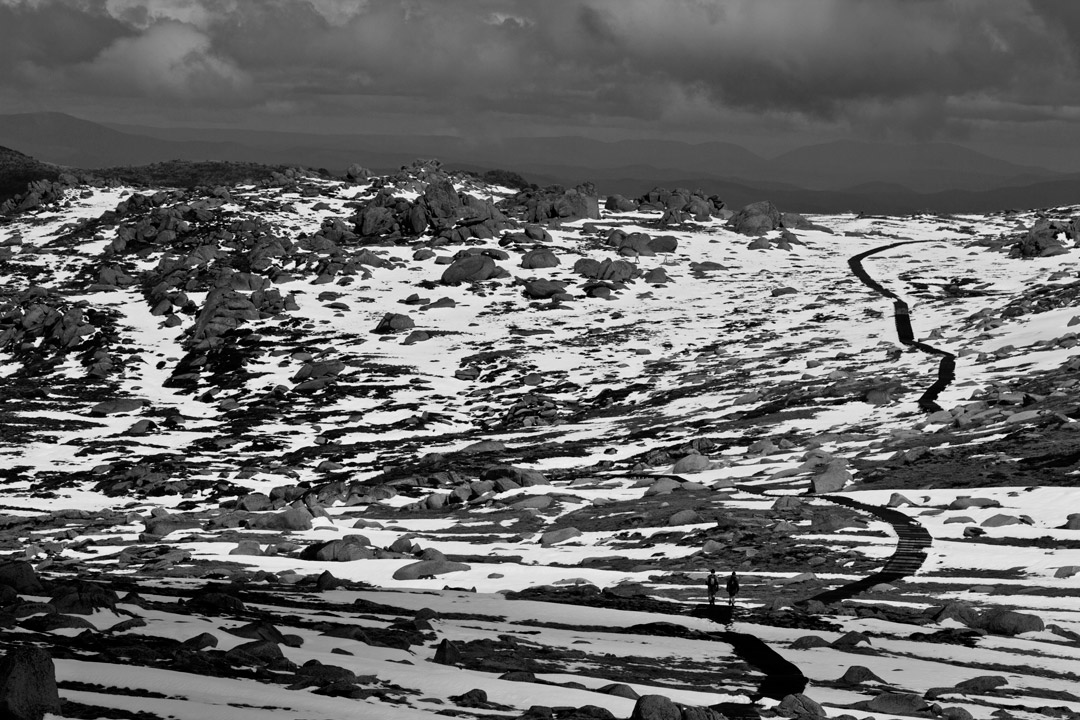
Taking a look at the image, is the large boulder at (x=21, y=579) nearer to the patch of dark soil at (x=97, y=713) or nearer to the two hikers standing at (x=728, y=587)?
the patch of dark soil at (x=97, y=713)

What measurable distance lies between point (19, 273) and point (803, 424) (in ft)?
443

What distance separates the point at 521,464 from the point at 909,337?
183 feet

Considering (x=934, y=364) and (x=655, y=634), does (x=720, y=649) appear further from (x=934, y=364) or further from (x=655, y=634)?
(x=934, y=364)

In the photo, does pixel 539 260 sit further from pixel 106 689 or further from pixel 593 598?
pixel 106 689

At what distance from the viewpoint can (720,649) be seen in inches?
1508

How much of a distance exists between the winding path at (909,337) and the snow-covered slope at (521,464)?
2.73 feet

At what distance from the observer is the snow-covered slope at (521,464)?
34.4 m

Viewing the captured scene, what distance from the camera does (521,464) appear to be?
87.6 metres

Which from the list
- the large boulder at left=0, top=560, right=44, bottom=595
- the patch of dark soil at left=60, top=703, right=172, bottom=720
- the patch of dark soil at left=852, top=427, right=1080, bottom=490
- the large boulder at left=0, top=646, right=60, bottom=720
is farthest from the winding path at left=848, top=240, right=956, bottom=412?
the large boulder at left=0, top=646, right=60, bottom=720

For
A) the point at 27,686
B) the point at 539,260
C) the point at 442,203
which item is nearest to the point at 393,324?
the point at 539,260

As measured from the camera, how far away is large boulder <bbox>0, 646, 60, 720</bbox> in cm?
2333

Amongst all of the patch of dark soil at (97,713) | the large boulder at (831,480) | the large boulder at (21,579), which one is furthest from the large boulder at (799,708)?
the large boulder at (831,480)

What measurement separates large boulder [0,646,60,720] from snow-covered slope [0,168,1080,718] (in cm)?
64

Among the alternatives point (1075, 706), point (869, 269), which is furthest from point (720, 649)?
point (869, 269)
